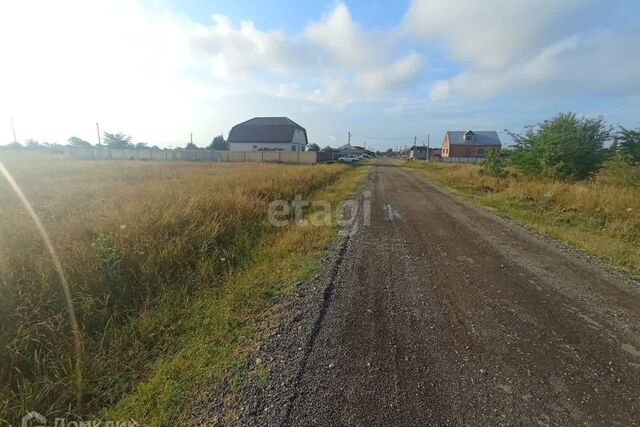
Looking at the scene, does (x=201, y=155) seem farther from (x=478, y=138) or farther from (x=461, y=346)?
(x=478, y=138)

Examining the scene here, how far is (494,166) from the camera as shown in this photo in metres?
21.7

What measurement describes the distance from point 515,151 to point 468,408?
2229 centimetres

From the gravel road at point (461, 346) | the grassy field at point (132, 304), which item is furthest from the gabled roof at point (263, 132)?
the gravel road at point (461, 346)

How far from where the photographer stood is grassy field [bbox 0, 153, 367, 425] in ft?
8.38

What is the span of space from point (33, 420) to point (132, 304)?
162 cm

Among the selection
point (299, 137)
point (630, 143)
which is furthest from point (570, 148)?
point (299, 137)

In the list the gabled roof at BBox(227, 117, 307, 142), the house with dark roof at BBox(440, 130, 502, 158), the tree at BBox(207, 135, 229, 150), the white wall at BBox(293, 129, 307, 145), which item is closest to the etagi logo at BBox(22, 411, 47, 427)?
the gabled roof at BBox(227, 117, 307, 142)

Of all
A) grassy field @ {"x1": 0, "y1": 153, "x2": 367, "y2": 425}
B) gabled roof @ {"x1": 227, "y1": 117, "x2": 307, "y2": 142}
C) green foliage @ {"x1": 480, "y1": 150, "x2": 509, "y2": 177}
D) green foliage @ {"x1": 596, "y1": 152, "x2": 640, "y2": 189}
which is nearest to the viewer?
grassy field @ {"x1": 0, "y1": 153, "x2": 367, "y2": 425}

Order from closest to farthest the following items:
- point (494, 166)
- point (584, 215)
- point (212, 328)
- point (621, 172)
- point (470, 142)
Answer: point (212, 328) → point (584, 215) → point (621, 172) → point (494, 166) → point (470, 142)

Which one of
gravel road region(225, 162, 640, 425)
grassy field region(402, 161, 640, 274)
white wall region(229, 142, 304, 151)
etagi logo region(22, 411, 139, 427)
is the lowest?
etagi logo region(22, 411, 139, 427)

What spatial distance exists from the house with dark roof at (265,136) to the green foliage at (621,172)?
54670 millimetres

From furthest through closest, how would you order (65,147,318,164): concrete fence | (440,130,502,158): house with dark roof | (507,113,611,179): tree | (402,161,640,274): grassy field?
(440,130,502,158): house with dark roof, (65,147,318,164): concrete fence, (507,113,611,179): tree, (402,161,640,274): grassy field

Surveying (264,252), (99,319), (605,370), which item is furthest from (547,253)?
(99,319)

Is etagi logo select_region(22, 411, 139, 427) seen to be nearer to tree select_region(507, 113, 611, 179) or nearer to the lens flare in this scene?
the lens flare
